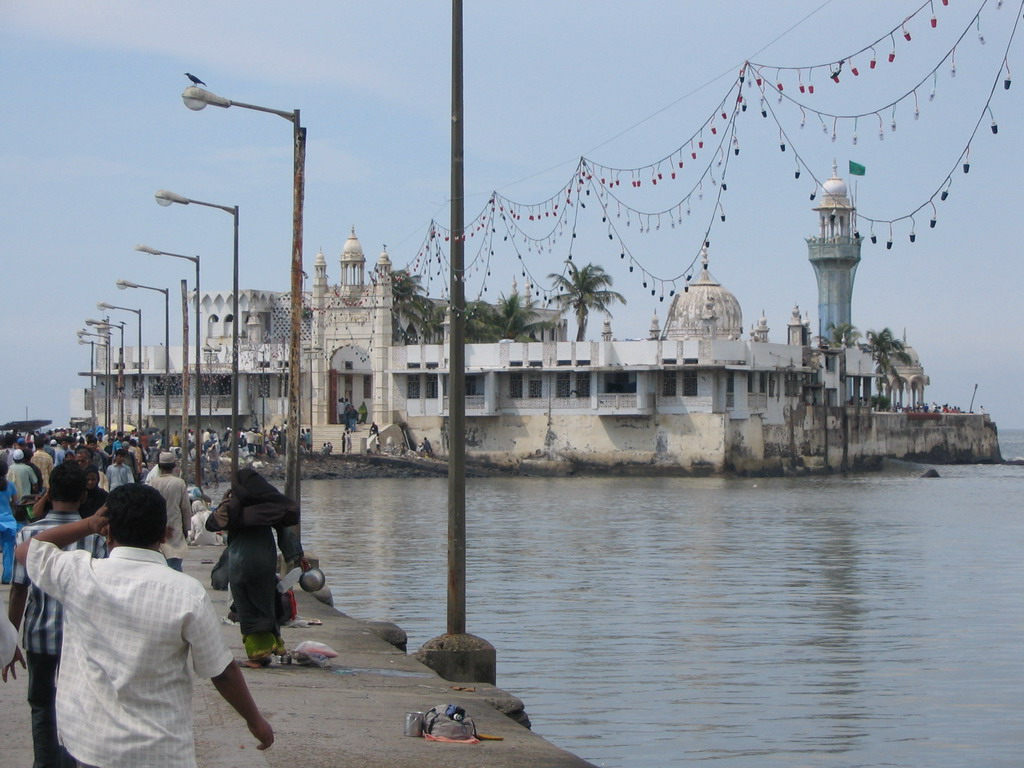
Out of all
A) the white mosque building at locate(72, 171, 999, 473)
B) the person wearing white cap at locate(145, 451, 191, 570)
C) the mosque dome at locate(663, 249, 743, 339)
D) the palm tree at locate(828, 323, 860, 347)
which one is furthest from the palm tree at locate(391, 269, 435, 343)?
the person wearing white cap at locate(145, 451, 191, 570)

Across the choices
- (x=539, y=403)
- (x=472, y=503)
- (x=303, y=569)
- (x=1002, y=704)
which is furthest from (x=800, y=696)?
(x=539, y=403)

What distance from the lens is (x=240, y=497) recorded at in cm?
1026

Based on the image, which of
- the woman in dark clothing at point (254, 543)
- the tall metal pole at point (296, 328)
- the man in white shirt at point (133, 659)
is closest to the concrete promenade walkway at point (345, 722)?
the woman in dark clothing at point (254, 543)

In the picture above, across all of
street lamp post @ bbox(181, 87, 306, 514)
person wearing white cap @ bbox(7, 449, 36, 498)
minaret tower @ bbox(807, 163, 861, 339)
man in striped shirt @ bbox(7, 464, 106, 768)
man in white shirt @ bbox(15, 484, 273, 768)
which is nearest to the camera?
man in white shirt @ bbox(15, 484, 273, 768)

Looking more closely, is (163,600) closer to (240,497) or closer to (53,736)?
(53,736)

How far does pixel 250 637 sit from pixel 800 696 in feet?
16.8

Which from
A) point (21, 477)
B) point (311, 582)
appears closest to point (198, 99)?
point (21, 477)

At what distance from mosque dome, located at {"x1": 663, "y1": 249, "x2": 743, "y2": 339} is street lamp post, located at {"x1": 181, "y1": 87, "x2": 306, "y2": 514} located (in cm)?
5493

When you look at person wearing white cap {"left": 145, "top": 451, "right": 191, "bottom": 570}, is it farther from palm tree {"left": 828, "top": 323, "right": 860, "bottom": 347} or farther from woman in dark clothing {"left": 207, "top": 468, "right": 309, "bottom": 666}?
palm tree {"left": 828, "top": 323, "right": 860, "bottom": 347}

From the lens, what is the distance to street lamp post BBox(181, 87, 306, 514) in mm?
17625

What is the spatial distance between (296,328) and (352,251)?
54647 millimetres

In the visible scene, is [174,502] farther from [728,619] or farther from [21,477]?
[728,619]

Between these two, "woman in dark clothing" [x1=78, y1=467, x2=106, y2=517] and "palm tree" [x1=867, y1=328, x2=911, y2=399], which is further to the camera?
"palm tree" [x1=867, y1=328, x2=911, y2=399]

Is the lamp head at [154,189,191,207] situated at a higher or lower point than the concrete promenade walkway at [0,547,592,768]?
higher
